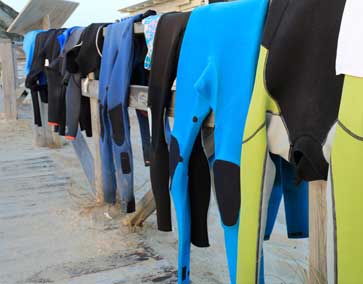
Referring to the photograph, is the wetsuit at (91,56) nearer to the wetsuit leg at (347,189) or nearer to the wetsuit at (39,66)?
the wetsuit at (39,66)

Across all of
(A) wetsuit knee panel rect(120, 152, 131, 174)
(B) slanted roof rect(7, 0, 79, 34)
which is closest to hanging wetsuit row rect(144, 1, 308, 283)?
(A) wetsuit knee panel rect(120, 152, 131, 174)

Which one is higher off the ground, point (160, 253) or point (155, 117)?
point (155, 117)

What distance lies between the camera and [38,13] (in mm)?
6430

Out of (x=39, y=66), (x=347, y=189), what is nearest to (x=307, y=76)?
(x=347, y=189)

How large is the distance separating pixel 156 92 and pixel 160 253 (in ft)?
4.14

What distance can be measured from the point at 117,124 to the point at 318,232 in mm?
1489

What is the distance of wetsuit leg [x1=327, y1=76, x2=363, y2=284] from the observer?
1031 mm

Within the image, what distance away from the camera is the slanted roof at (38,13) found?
20.6 ft

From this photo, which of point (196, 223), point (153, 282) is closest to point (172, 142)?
point (196, 223)

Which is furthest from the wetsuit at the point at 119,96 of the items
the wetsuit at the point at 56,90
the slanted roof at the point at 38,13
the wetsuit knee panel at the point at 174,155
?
the slanted roof at the point at 38,13

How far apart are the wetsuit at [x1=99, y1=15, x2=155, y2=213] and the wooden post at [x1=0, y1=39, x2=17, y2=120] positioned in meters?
5.42

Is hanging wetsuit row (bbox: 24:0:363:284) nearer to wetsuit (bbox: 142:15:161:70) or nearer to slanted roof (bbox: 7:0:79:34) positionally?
wetsuit (bbox: 142:15:161:70)

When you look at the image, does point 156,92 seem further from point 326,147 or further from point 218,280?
point 218,280

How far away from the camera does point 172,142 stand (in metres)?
1.82
